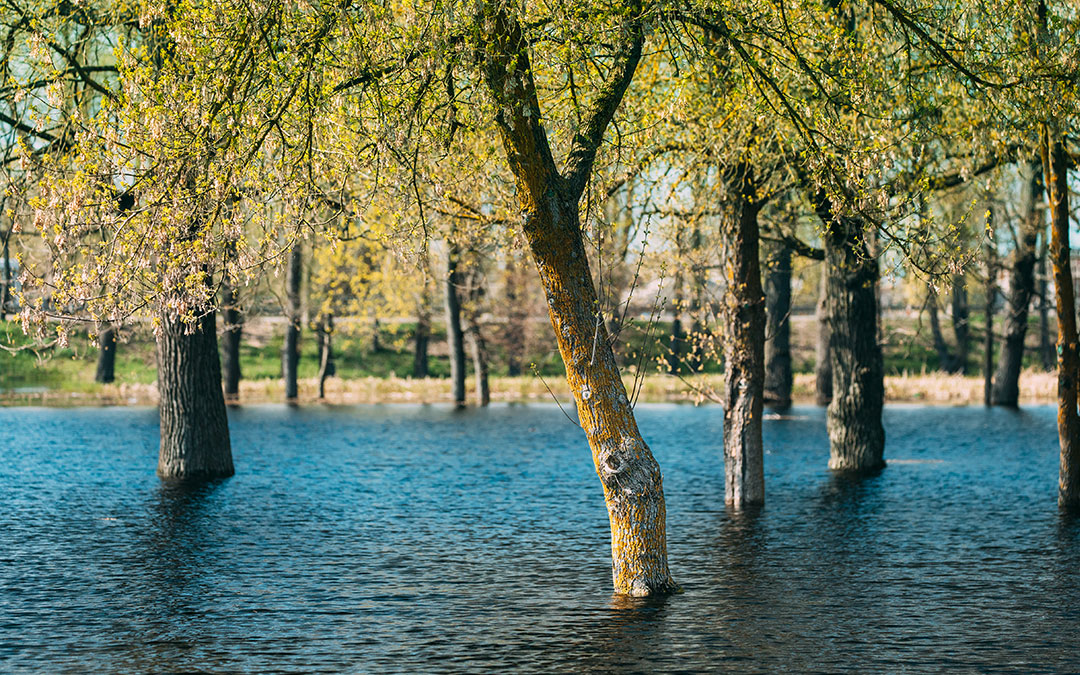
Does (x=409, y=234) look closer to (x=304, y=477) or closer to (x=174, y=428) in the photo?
(x=174, y=428)

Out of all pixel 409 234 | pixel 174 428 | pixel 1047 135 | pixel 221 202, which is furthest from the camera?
pixel 174 428

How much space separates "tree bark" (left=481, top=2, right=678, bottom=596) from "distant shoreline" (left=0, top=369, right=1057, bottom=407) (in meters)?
39.5

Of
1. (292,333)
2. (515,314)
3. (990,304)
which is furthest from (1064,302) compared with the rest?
(515,314)

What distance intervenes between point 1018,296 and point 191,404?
33.8 m

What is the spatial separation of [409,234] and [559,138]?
10.6 ft

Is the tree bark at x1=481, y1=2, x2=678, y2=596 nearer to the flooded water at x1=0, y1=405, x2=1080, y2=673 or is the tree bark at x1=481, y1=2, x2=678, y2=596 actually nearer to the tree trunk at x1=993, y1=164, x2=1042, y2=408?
the flooded water at x1=0, y1=405, x2=1080, y2=673

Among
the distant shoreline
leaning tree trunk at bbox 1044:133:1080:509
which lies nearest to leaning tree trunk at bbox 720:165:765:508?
leaning tree trunk at bbox 1044:133:1080:509

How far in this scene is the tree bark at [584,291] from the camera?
13.9m

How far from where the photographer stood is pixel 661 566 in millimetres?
14766

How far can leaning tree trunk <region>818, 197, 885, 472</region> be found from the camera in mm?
26953

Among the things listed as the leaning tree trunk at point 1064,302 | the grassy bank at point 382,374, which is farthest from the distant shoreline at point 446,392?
the leaning tree trunk at point 1064,302

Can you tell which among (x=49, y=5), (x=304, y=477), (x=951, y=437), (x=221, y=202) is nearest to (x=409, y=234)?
(x=221, y=202)

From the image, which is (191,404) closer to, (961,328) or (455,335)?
(455,335)

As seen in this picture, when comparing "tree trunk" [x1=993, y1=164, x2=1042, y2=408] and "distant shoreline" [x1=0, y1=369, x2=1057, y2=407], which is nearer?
"tree trunk" [x1=993, y1=164, x2=1042, y2=408]
